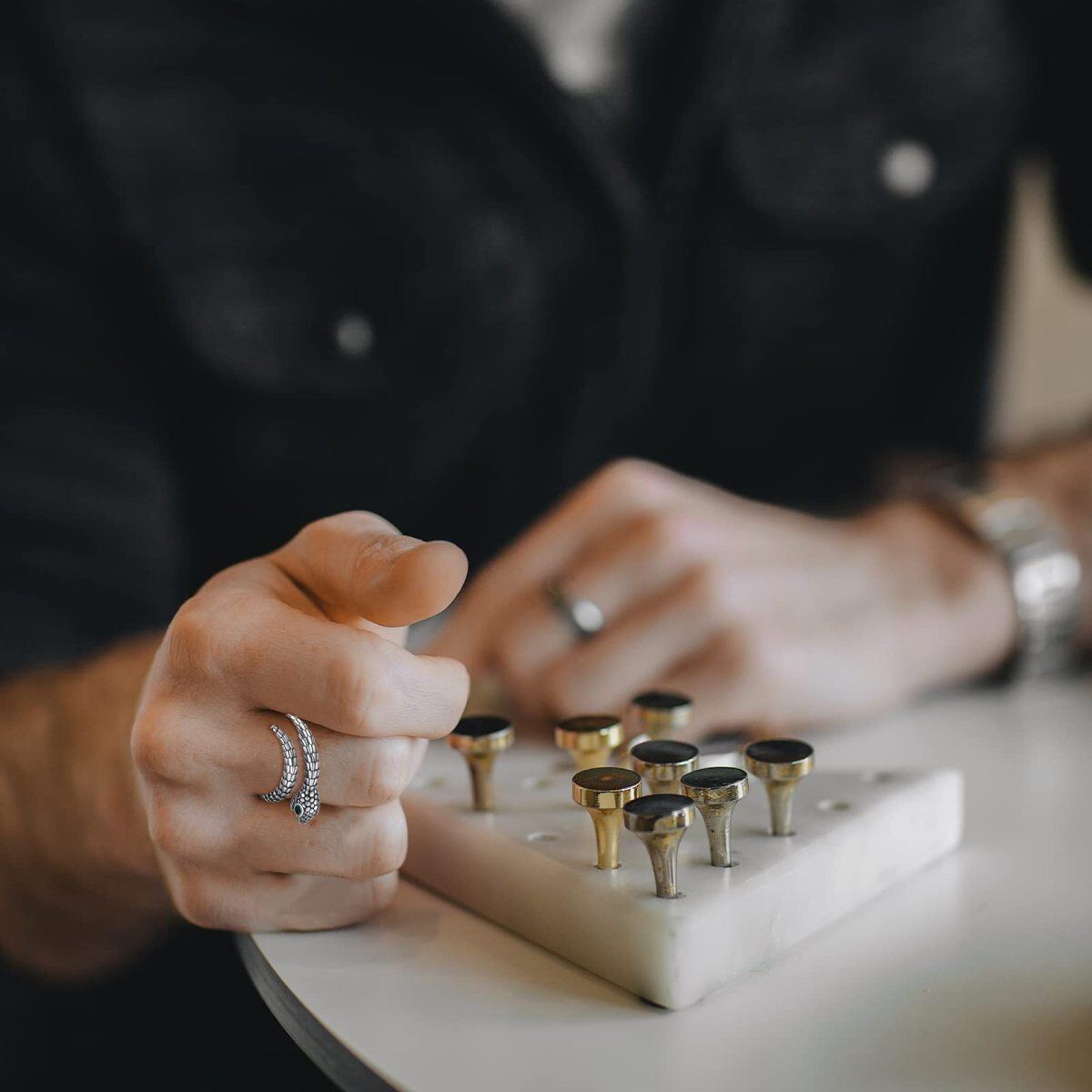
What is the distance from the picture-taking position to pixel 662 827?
1.11ft

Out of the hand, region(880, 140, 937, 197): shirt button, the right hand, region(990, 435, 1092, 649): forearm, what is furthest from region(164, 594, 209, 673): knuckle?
region(880, 140, 937, 197): shirt button

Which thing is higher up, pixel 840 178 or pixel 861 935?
pixel 840 178

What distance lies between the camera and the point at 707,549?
62cm

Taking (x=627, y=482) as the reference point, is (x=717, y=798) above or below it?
below

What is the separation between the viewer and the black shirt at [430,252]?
2.75ft

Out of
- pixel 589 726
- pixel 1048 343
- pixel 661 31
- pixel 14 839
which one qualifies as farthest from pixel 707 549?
pixel 1048 343

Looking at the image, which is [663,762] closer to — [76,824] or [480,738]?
Result: [480,738]

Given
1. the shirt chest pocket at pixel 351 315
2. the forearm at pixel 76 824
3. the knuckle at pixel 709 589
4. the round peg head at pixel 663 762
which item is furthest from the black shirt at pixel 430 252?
the round peg head at pixel 663 762

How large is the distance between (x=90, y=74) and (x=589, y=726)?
2.26 ft

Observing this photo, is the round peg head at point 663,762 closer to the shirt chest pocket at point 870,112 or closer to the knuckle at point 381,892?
the knuckle at point 381,892

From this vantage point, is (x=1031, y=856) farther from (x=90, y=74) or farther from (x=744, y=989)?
(x=90, y=74)

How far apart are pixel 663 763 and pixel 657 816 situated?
0.18ft

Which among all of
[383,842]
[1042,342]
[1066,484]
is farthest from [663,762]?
[1042,342]

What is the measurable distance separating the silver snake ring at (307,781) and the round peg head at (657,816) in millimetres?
104
